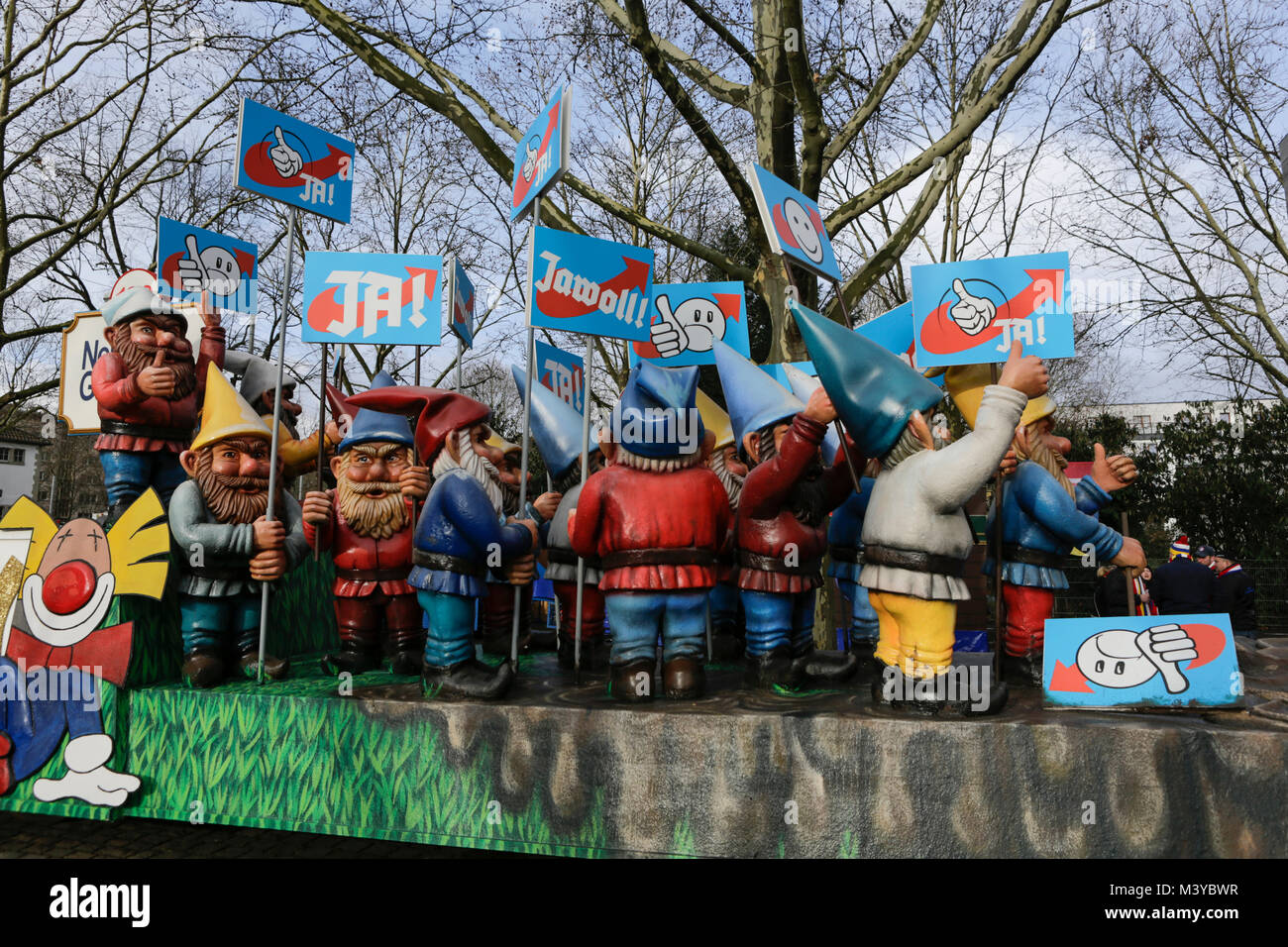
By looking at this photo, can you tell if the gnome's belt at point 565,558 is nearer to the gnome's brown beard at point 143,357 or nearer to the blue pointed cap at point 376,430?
the blue pointed cap at point 376,430

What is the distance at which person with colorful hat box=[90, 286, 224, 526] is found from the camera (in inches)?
177

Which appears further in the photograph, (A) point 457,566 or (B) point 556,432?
(B) point 556,432

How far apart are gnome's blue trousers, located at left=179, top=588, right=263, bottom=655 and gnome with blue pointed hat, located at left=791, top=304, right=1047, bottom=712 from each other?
281 centimetres

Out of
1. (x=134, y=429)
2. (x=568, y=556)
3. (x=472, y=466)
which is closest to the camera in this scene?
(x=472, y=466)

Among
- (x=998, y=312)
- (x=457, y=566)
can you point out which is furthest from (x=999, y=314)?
(x=457, y=566)

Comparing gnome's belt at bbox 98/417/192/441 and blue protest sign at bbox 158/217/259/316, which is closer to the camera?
gnome's belt at bbox 98/417/192/441

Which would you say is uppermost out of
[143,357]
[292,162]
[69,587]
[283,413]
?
[292,162]

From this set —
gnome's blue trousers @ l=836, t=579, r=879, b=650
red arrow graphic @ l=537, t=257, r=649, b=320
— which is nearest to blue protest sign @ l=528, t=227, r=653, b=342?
red arrow graphic @ l=537, t=257, r=649, b=320

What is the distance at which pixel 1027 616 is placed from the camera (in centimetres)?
388

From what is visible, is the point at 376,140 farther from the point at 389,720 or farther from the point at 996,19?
the point at 389,720

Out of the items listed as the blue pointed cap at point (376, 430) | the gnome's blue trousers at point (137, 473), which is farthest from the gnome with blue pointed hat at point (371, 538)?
the gnome's blue trousers at point (137, 473)

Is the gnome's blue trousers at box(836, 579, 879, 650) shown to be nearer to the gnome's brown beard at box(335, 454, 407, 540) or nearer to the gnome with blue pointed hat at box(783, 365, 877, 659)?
the gnome with blue pointed hat at box(783, 365, 877, 659)

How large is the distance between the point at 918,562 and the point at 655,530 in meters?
1.00

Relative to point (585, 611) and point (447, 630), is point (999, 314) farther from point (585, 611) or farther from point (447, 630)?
point (447, 630)
